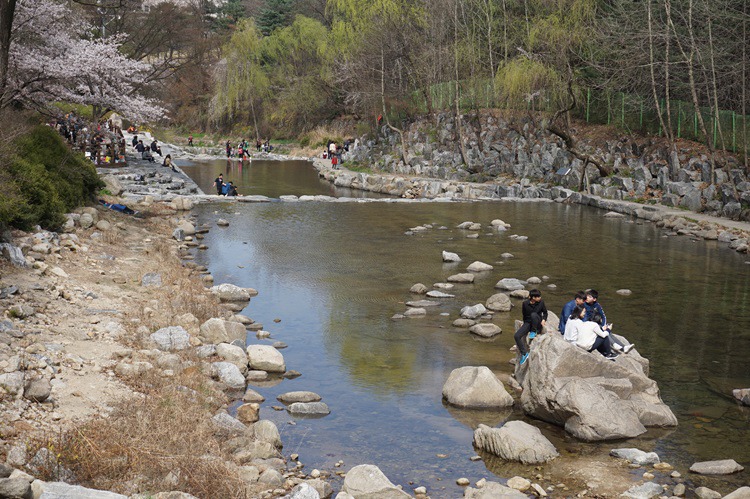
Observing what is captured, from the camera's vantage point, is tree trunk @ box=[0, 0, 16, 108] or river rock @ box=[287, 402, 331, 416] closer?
river rock @ box=[287, 402, 331, 416]

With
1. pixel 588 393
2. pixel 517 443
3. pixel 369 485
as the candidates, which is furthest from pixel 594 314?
pixel 369 485

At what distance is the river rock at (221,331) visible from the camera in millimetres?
15445

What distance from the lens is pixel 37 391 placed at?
34.2 feet

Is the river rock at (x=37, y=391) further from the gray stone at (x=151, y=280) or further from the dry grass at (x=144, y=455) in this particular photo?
the gray stone at (x=151, y=280)

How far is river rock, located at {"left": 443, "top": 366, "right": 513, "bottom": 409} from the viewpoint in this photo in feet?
43.2

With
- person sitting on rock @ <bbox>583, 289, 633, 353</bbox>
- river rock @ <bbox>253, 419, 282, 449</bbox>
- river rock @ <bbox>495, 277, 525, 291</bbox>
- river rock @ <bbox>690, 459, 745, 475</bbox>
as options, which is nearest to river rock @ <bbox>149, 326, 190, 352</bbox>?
river rock @ <bbox>253, 419, 282, 449</bbox>

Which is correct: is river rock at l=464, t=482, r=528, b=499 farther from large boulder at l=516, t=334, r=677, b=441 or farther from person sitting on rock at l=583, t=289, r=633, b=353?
person sitting on rock at l=583, t=289, r=633, b=353

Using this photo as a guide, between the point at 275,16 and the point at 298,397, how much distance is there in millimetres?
81607

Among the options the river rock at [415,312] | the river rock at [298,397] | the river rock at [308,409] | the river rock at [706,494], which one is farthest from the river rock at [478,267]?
the river rock at [706,494]

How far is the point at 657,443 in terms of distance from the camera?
11883 mm

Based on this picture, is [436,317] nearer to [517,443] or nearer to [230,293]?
[230,293]

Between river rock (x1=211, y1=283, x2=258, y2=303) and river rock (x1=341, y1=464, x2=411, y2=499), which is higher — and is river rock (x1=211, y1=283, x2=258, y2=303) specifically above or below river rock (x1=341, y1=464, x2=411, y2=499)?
above

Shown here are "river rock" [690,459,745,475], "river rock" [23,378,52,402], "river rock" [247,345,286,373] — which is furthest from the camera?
"river rock" [247,345,286,373]

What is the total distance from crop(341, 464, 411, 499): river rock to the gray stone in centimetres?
1023
